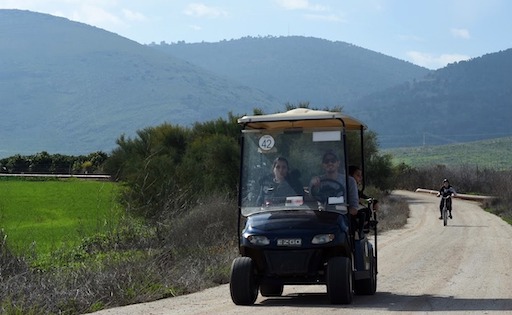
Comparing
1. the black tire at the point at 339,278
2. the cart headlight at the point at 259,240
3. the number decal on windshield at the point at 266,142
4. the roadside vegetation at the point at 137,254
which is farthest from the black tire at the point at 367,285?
the roadside vegetation at the point at 137,254

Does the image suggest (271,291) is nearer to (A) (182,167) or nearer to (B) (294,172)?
(B) (294,172)

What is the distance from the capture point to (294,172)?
563 inches

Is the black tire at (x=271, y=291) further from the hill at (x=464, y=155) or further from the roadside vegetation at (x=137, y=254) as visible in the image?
the hill at (x=464, y=155)

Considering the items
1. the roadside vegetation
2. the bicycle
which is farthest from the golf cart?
the bicycle

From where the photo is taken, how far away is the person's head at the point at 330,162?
14.3 m

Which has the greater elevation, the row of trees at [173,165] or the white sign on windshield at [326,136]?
the white sign on windshield at [326,136]

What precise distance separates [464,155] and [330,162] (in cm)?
15406

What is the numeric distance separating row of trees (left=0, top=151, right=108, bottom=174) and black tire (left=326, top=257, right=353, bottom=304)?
85.2 meters

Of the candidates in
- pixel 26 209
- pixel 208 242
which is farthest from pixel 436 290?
pixel 26 209

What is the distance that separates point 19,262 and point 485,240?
63.1 feet

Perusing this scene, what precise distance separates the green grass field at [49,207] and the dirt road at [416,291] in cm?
755

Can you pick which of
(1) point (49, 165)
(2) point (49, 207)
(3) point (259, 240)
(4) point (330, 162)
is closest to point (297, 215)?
(3) point (259, 240)

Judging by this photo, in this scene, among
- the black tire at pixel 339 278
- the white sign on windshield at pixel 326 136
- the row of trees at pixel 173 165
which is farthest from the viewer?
the row of trees at pixel 173 165

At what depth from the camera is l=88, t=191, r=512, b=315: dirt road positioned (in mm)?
13508
